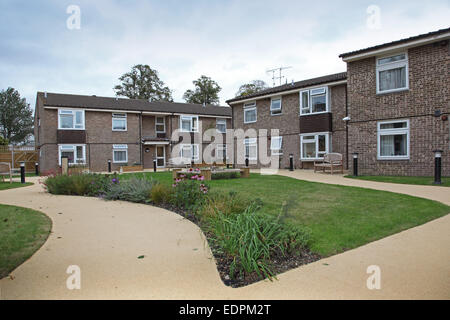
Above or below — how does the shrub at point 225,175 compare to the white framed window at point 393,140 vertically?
below

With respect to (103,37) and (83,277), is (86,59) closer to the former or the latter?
(103,37)

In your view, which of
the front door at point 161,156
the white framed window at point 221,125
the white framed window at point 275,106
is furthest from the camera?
the white framed window at point 221,125

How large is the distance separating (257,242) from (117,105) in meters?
24.9

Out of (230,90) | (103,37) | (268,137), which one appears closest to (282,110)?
(268,137)

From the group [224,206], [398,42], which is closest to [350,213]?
[224,206]

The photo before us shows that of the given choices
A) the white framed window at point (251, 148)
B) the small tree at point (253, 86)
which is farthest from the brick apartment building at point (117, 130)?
the small tree at point (253, 86)

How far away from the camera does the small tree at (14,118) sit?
4600 centimetres

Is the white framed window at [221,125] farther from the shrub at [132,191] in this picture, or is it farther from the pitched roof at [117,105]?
the shrub at [132,191]

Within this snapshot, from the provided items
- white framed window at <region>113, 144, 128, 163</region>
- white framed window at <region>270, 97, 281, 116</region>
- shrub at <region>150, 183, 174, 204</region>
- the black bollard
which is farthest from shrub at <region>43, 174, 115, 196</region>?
white framed window at <region>113, 144, 128, 163</region>

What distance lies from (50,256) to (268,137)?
18.2 m

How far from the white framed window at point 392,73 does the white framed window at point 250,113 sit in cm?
1000

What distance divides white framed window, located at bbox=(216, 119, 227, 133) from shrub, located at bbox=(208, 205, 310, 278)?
26.0m

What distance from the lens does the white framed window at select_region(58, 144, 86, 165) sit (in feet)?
73.6

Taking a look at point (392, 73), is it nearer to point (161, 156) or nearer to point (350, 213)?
point (350, 213)
